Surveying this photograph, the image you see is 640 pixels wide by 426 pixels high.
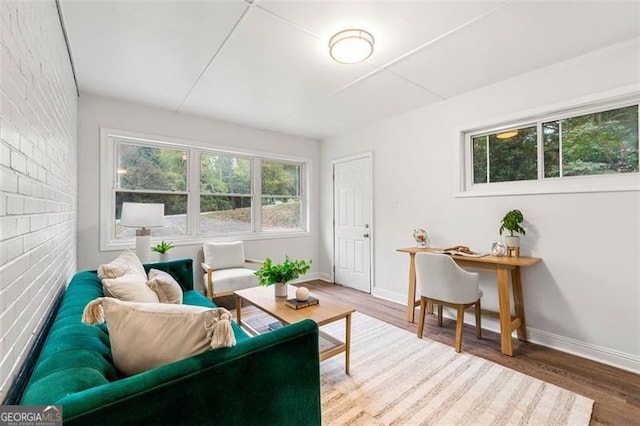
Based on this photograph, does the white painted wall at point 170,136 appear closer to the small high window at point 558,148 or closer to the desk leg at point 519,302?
the small high window at point 558,148

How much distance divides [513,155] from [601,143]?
0.63 metres

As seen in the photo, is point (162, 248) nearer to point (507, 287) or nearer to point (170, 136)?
point (170, 136)

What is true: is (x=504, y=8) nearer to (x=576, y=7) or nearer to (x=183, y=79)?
(x=576, y=7)

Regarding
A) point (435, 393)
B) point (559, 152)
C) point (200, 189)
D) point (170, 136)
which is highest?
point (170, 136)

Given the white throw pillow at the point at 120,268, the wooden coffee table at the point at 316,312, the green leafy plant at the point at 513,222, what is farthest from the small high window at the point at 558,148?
the white throw pillow at the point at 120,268

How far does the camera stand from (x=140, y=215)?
112 inches

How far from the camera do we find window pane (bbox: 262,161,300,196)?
177 inches

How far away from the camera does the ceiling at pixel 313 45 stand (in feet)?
5.79

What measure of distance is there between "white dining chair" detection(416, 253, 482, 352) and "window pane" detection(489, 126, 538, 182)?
3.86 ft

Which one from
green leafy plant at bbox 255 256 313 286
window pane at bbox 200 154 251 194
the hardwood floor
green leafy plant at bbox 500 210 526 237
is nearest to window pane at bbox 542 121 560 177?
green leafy plant at bbox 500 210 526 237

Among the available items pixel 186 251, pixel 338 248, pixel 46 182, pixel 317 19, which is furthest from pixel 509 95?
pixel 186 251

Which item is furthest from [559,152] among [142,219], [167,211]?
[167,211]

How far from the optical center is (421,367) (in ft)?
6.98

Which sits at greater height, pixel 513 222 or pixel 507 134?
pixel 507 134
